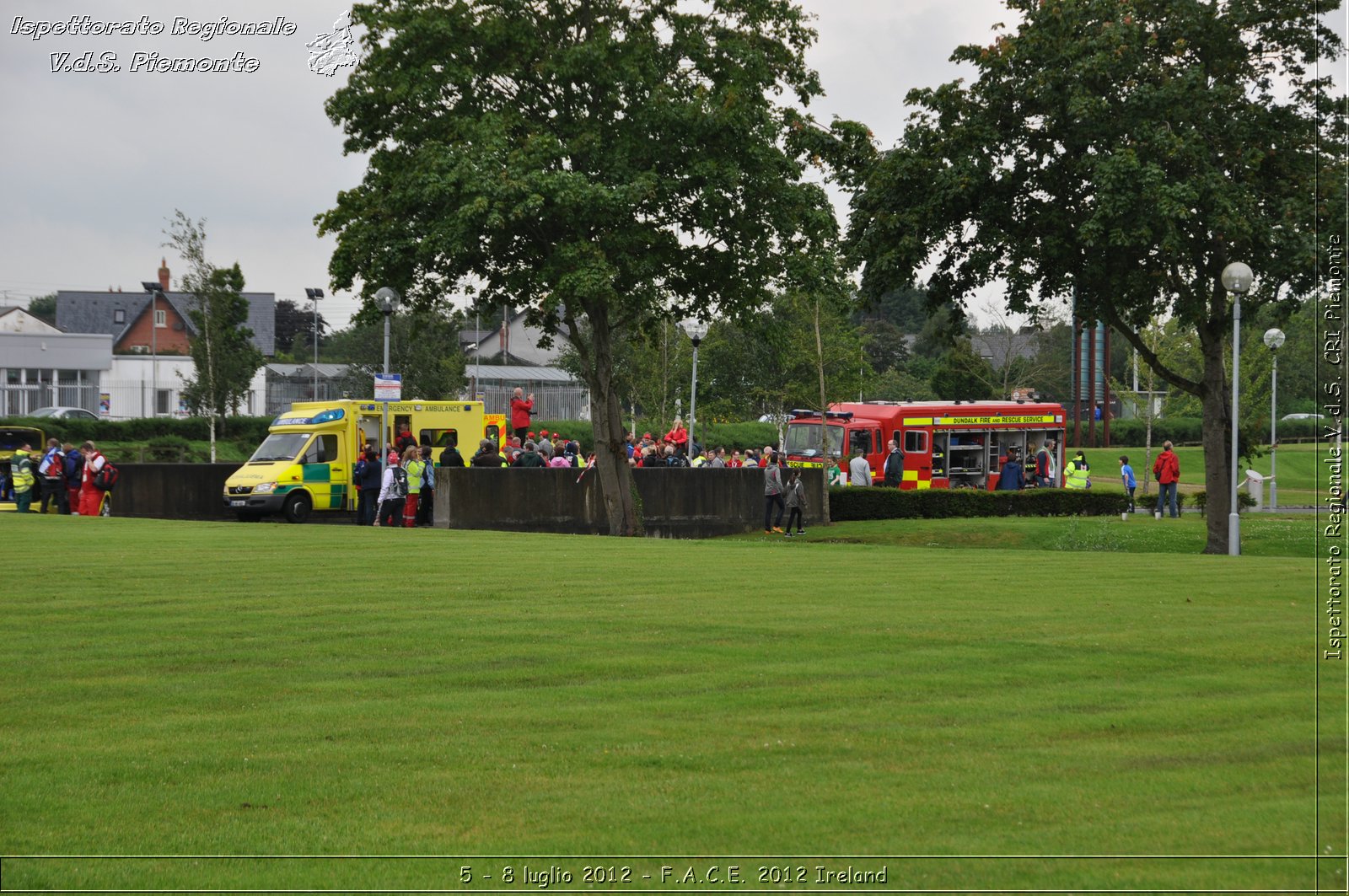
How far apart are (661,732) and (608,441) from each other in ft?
72.7

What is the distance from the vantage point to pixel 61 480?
3125 centimetres

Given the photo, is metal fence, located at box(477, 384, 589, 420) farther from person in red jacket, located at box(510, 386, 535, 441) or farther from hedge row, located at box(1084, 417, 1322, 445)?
person in red jacket, located at box(510, 386, 535, 441)

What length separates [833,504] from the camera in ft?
116

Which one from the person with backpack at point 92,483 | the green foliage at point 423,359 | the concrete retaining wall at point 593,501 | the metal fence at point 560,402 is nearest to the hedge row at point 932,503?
the concrete retaining wall at point 593,501

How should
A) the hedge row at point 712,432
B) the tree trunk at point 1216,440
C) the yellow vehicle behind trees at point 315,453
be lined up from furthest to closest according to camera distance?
1. the hedge row at point 712,432
2. the yellow vehicle behind trees at point 315,453
3. the tree trunk at point 1216,440

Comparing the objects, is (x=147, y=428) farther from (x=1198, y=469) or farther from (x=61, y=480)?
(x=1198, y=469)

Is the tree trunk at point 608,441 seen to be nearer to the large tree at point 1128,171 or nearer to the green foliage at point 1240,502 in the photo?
the large tree at point 1128,171

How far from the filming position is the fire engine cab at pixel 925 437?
41.3m

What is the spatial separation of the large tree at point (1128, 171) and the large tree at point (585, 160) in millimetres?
2882

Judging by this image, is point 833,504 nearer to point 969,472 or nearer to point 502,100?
point 969,472

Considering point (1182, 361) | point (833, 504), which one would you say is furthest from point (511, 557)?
point (1182, 361)

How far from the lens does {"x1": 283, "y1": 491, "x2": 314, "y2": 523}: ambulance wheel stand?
31.8m

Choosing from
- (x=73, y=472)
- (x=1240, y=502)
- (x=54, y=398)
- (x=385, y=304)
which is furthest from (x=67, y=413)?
(x=1240, y=502)

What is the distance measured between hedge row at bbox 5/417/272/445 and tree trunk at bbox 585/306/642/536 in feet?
67.2
